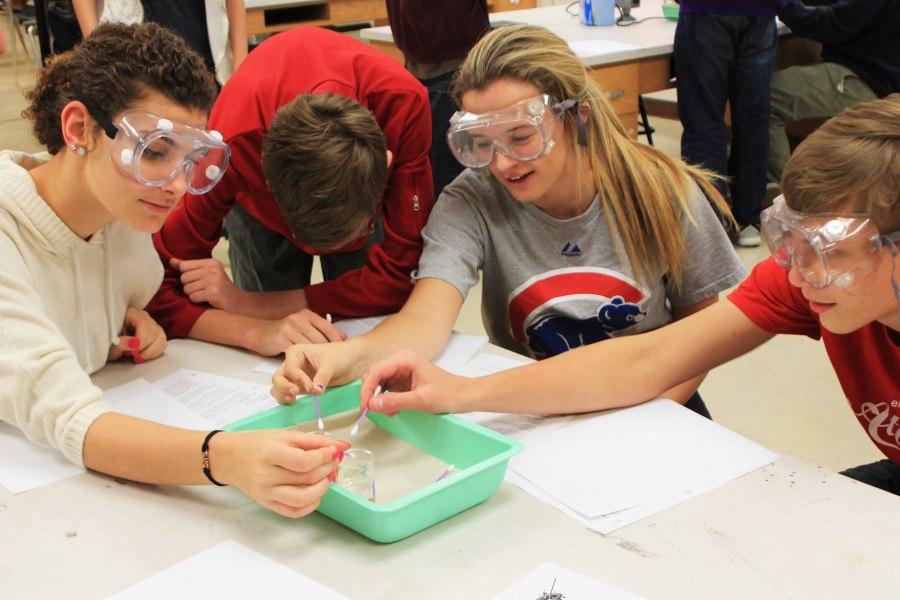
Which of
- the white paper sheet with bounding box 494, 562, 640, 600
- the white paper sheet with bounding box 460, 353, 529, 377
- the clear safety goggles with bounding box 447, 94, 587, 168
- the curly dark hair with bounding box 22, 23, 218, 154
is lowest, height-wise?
the white paper sheet with bounding box 460, 353, 529, 377

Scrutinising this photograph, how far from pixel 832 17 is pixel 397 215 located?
9.68 feet

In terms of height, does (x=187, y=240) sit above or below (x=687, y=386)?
above

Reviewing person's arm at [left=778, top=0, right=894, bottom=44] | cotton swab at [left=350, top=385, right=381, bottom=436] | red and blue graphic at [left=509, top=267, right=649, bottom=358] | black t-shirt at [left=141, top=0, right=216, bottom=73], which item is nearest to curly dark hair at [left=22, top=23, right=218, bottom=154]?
cotton swab at [left=350, top=385, right=381, bottom=436]

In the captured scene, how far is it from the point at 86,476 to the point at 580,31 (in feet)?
11.9

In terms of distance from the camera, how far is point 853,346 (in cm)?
143

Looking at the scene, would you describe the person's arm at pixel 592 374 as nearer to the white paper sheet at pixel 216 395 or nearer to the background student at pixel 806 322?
the background student at pixel 806 322

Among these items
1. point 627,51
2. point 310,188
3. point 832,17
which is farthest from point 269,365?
point 832,17

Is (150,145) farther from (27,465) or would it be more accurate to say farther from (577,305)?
(577,305)

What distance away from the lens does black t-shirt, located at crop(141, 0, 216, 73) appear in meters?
3.21

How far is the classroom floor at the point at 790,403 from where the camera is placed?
2682mm

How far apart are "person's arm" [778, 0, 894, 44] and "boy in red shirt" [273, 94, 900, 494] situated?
2.89 meters

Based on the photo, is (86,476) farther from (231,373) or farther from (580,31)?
(580,31)

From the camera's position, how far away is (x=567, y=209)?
6.03 ft

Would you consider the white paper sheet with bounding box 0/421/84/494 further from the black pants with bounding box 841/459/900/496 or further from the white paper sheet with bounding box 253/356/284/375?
the black pants with bounding box 841/459/900/496
